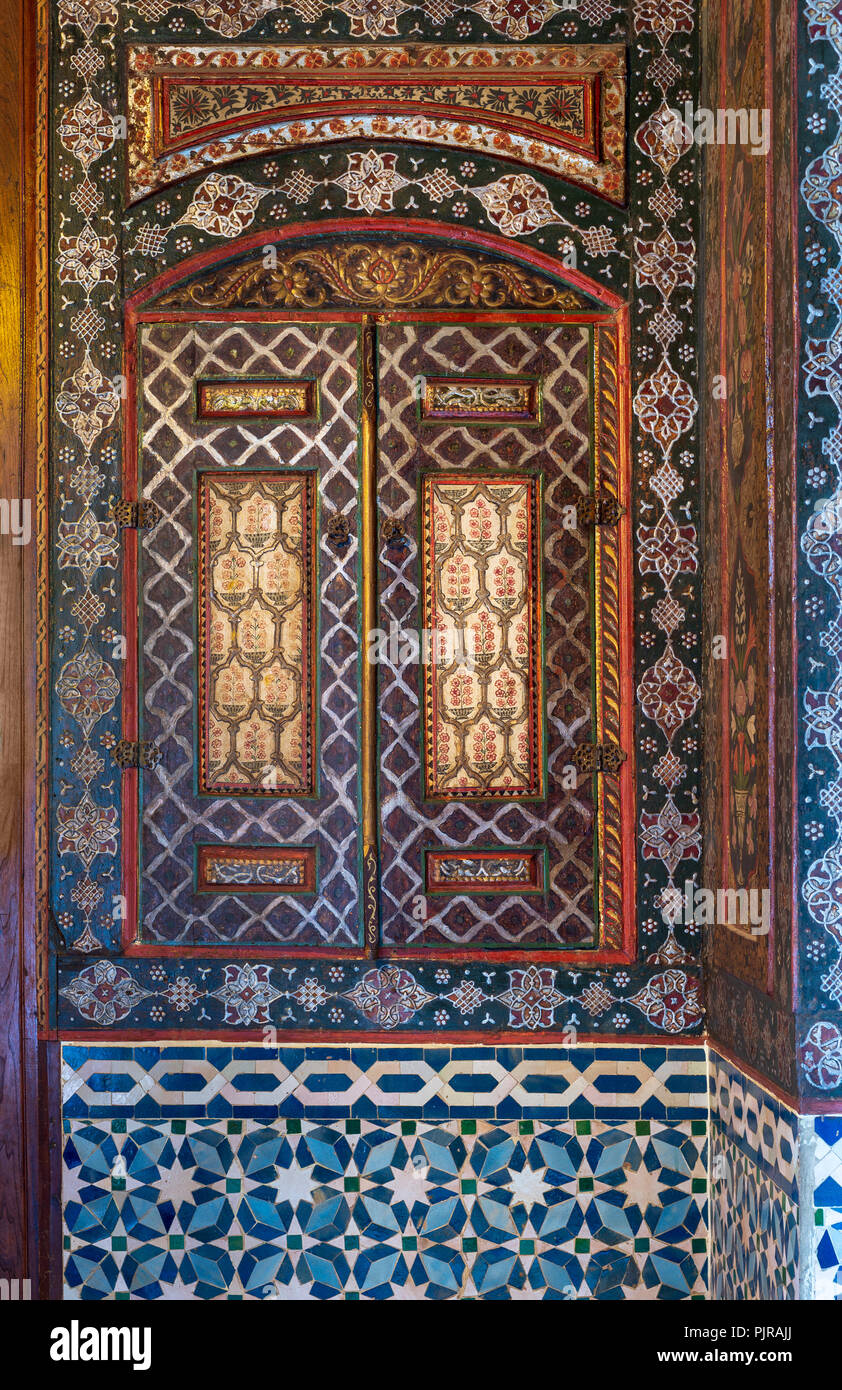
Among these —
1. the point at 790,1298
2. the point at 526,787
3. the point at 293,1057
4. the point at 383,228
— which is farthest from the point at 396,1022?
the point at 383,228

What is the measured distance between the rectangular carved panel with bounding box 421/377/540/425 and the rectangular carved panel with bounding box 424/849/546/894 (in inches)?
46.3

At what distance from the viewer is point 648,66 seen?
112 inches

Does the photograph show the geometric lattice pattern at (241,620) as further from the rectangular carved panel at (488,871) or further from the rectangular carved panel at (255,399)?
the rectangular carved panel at (488,871)

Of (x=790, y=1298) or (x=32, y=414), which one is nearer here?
(x=790, y=1298)

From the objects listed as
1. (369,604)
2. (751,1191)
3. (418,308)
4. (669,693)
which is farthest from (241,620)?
(751,1191)

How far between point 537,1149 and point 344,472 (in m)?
1.89

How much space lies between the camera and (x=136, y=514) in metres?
2.91

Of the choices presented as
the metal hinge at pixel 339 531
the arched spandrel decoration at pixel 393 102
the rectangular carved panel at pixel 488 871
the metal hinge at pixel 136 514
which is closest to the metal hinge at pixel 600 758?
the rectangular carved panel at pixel 488 871

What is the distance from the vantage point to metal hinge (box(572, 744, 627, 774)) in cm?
286

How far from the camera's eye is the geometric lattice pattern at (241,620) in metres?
2.86

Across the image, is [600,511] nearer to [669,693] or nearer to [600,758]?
[669,693]

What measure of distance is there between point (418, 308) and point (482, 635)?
914mm

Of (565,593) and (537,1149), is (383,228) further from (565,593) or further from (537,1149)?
(537,1149)

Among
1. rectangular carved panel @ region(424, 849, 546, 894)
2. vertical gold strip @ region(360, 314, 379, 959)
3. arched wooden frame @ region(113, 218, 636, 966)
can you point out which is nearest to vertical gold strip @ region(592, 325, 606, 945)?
arched wooden frame @ region(113, 218, 636, 966)
